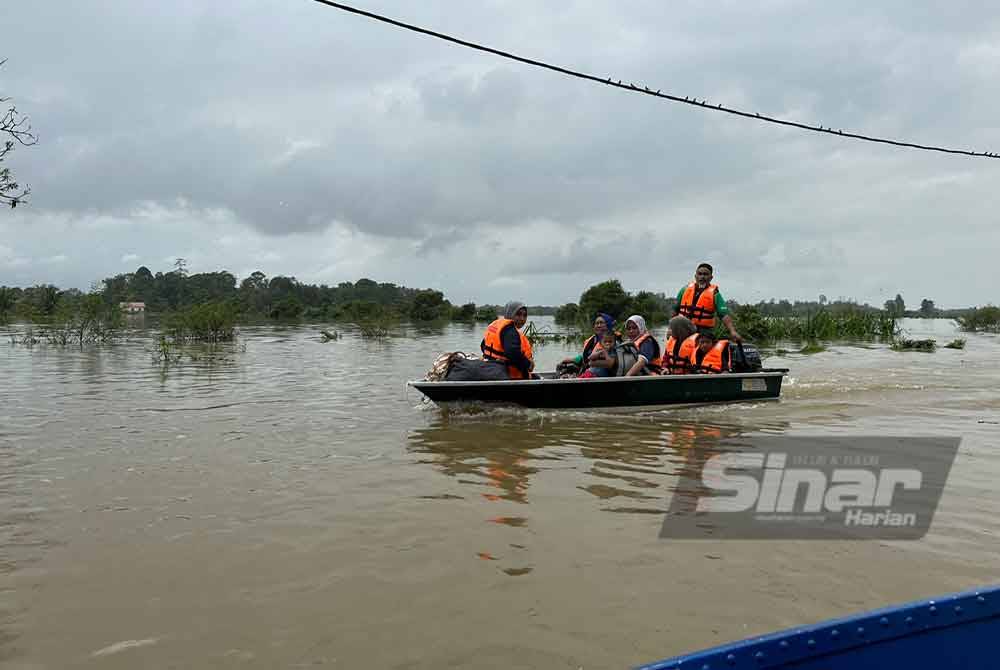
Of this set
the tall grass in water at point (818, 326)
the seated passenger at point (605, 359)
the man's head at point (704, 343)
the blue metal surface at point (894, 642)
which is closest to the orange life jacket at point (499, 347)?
the seated passenger at point (605, 359)

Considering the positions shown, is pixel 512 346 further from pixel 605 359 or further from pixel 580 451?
pixel 580 451

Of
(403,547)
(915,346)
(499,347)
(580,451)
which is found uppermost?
(499,347)

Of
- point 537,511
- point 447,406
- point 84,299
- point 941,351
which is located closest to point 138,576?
point 537,511

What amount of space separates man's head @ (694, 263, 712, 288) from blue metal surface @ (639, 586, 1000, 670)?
9.55m

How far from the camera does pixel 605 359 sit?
10.3m

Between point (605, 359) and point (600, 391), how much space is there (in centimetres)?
88

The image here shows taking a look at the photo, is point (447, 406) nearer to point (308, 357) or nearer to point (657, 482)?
point (657, 482)

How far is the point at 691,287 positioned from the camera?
37.2ft

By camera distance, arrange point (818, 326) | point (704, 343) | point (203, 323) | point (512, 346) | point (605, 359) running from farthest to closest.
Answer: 1. point (818, 326)
2. point (203, 323)
3. point (704, 343)
4. point (605, 359)
5. point (512, 346)

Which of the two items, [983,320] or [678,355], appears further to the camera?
[983,320]

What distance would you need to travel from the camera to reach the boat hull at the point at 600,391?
923 centimetres

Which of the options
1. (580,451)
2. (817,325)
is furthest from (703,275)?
(817,325)

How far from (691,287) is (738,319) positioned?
1889 cm

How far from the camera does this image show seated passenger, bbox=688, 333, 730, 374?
417 inches
